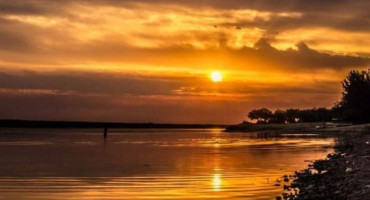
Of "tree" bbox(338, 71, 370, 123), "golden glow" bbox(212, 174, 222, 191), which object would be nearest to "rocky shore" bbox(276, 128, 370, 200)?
"golden glow" bbox(212, 174, 222, 191)

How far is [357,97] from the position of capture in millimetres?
149250

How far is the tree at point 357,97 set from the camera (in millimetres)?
148625

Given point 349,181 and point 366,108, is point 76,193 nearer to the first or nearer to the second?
point 349,181

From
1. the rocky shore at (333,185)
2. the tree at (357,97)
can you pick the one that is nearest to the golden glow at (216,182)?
the rocky shore at (333,185)

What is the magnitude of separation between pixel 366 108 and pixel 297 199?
13909 cm

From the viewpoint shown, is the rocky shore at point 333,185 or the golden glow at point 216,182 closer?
the rocky shore at point 333,185

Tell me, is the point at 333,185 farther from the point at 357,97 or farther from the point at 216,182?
the point at 357,97

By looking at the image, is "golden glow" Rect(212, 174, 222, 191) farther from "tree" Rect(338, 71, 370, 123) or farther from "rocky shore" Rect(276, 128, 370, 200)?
"tree" Rect(338, 71, 370, 123)

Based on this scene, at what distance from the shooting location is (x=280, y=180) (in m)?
29.7

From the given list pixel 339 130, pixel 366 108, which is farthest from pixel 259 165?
pixel 366 108

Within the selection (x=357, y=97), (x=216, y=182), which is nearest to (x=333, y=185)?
(x=216, y=182)

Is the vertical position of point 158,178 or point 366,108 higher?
point 366,108

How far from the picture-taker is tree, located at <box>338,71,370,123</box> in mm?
148625

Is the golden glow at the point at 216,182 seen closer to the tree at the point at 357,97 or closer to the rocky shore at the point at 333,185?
the rocky shore at the point at 333,185
